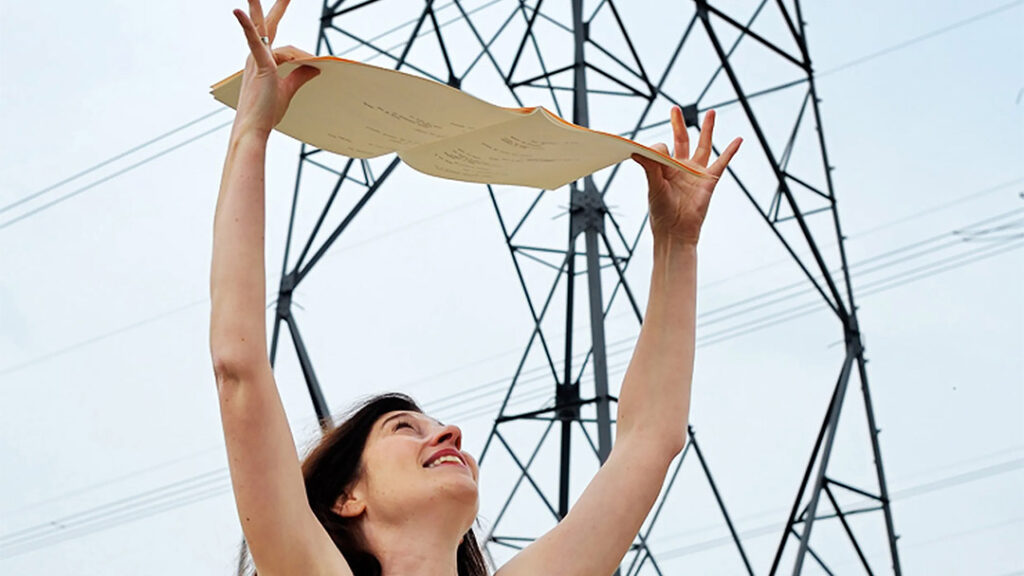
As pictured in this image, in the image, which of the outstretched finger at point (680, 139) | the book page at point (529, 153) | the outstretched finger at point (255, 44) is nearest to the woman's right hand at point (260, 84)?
the outstretched finger at point (255, 44)

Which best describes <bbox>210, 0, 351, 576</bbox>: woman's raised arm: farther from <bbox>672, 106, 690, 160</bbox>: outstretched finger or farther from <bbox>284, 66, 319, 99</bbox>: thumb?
<bbox>672, 106, 690, 160</bbox>: outstretched finger

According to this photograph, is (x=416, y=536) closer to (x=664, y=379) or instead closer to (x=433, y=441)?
(x=433, y=441)

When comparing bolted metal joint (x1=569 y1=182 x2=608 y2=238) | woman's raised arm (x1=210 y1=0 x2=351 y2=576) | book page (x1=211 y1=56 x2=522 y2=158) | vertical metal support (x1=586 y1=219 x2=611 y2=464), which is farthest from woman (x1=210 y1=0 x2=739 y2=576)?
bolted metal joint (x1=569 y1=182 x2=608 y2=238)

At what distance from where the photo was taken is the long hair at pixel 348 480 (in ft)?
7.89

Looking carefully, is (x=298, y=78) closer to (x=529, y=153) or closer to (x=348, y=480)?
(x=529, y=153)

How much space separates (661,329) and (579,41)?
22.5ft

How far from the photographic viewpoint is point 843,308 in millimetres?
10516

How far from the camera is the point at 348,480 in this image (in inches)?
99.1

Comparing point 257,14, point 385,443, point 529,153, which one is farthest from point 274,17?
point 385,443

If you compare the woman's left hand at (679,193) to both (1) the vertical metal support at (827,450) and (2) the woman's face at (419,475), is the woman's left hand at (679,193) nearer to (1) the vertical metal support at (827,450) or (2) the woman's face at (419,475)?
(2) the woman's face at (419,475)

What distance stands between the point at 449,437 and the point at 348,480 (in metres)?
0.21

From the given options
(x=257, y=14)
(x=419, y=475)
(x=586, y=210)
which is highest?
(x=586, y=210)

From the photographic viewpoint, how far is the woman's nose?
2465 millimetres

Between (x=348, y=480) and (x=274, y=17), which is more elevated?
(x=274, y=17)
